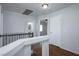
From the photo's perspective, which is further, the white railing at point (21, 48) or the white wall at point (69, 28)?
the white wall at point (69, 28)

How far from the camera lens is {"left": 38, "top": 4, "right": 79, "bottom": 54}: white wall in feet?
8.59

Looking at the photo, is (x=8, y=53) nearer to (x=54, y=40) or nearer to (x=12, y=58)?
(x=12, y=58)

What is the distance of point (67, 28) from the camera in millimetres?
2990

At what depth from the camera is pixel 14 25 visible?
10.9 ft

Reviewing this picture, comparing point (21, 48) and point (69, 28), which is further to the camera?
point (69, 28)

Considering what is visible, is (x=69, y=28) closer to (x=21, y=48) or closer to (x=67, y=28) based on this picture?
(x=67, y=28)

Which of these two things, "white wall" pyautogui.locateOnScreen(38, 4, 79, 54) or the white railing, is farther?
"white wall" pyautogui.locateOnScreen(38, 4, 79, 54)

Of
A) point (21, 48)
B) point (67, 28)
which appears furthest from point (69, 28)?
point (21, 48)

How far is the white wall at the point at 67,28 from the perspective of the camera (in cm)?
262

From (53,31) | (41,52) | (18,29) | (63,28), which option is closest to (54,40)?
(53,31)

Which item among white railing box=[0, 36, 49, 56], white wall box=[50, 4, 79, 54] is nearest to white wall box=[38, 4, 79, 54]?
white wall box=[50, 4, 79, 54]

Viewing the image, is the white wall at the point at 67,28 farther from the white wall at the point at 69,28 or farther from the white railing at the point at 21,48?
the white railing at the point at 21,48

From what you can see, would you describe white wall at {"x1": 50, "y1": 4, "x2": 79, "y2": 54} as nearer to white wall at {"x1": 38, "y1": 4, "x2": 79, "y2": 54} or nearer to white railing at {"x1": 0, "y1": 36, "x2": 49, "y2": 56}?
white wall at {"x1": 38, "y1": 4, "x2": 79, "y2": 54}

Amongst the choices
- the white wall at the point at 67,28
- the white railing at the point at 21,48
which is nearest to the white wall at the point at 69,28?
the white wall at the point at 67,28
